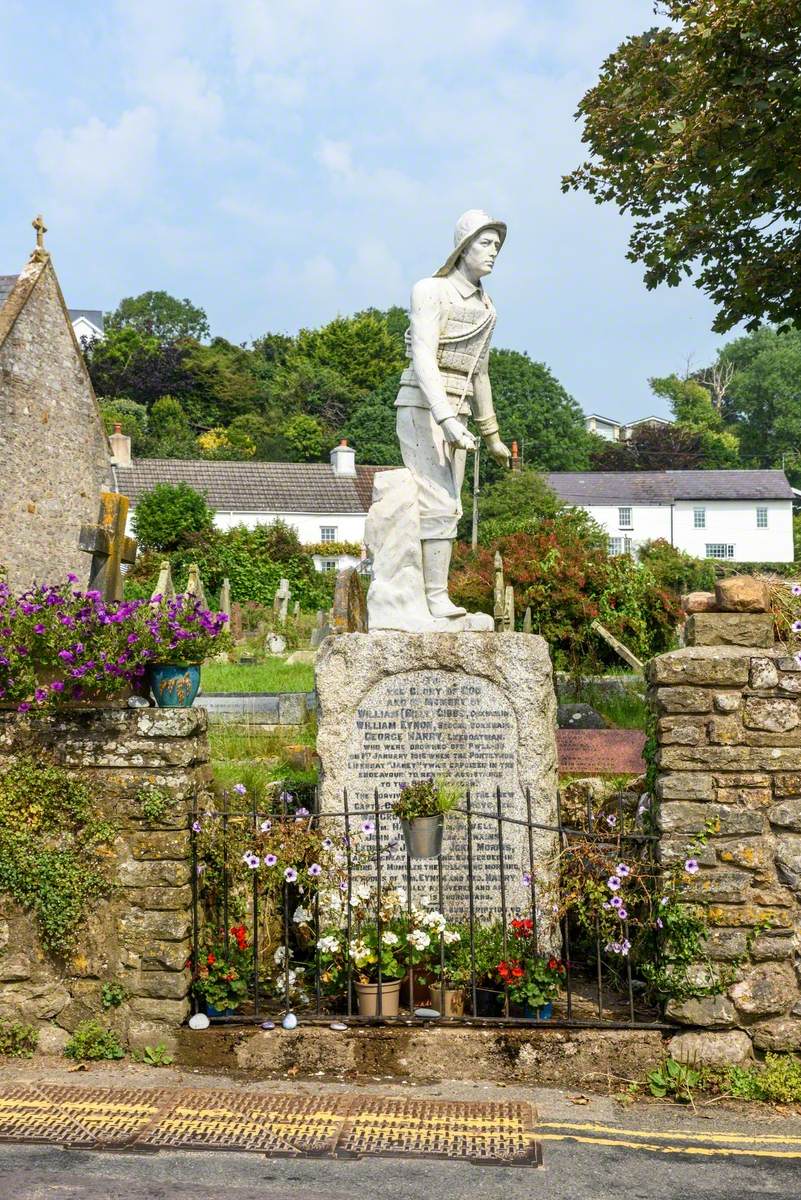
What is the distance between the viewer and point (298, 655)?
19.6m

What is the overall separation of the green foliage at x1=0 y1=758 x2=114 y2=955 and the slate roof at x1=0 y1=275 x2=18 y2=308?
17.9 metres

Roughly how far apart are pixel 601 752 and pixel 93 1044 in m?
4.87

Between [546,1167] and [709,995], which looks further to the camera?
[709,995]

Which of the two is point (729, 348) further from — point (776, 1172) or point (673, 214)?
point (776, 1172)

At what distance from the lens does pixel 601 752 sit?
939 centimetres

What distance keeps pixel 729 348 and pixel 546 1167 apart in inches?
3247

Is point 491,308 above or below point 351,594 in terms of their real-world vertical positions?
above

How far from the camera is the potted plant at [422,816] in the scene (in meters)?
6.35

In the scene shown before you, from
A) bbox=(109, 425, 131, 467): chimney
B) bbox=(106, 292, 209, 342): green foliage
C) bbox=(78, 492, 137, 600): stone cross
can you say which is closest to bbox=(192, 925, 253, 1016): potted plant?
bbox=(78, 492, 137, 600): stone cross

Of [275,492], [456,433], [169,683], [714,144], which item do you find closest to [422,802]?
[169,683]

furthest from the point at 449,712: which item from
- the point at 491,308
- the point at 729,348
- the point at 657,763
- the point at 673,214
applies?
the point at 729,348

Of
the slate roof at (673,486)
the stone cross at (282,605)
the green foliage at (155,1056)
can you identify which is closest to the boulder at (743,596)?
the green foliage at (155,1056)

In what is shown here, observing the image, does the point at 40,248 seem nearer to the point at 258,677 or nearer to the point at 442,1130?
the point at 258,677

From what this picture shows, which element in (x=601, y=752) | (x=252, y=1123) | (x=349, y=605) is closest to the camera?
(x=252, y=1123)
